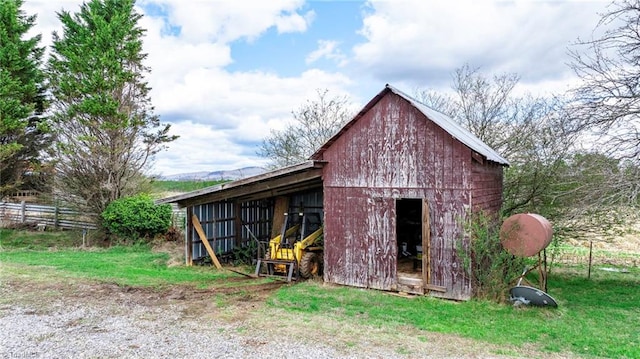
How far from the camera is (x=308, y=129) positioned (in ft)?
60.0

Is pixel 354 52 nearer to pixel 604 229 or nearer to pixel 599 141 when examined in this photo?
pixel 599 141

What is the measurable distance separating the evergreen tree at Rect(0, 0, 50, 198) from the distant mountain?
5336 mm

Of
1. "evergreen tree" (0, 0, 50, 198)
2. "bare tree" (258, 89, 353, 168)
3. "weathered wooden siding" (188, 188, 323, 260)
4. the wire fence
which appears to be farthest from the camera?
"bare tree" (258, 89, 353, 168)

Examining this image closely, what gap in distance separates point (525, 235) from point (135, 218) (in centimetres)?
1248

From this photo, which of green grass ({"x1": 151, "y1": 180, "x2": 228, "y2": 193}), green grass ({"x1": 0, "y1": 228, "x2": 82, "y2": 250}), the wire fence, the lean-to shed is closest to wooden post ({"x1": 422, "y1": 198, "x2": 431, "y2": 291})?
the lean-to shed

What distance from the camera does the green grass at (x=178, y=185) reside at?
1722 cm

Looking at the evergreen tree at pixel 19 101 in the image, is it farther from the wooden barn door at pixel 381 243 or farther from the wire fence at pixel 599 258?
the wire fence at pixel 599 258

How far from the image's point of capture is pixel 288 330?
600 cm

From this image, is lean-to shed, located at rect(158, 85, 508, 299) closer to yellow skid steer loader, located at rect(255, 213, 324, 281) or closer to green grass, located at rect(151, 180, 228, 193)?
yellow skid steer loader, located at rect(255, 213, 324, 281)

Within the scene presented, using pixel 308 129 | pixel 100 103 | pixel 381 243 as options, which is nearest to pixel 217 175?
pixel 308 129

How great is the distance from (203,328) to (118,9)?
14.1 meters

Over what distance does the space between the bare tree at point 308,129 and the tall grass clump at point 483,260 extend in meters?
10.9

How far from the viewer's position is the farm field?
17.6 feet

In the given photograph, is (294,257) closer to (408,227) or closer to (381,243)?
(381,243)
